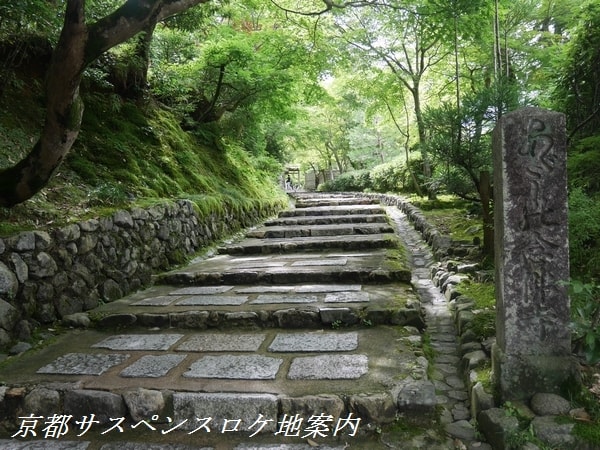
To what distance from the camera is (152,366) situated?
307 cm

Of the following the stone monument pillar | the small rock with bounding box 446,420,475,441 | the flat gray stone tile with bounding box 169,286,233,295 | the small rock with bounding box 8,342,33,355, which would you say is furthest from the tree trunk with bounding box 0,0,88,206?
the small rock with bounding box 446,420,475,441

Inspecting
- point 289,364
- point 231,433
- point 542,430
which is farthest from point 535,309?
point 231,433

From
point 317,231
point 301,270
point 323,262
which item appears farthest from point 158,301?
point 317,231

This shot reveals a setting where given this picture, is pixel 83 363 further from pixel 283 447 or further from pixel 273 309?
pixel 283 447

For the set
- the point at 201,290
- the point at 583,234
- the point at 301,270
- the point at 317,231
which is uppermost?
the point at 583,234

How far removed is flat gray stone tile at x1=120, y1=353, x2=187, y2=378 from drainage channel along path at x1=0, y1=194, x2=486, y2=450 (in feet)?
0.05

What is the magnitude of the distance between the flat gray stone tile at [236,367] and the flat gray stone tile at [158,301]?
4.99ft

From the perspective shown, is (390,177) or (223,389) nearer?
(223,389)

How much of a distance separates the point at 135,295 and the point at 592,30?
240 inches

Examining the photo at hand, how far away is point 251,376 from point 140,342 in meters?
1.35

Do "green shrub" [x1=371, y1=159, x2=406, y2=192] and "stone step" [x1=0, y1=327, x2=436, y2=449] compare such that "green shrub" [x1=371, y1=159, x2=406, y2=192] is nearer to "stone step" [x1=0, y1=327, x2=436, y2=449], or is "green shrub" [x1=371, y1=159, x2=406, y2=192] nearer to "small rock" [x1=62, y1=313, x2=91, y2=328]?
"stone step" [x1=0, y1=327, x2=436, y2=449]

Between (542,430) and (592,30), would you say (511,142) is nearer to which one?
(542,430)

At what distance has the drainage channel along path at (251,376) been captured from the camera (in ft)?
8.04

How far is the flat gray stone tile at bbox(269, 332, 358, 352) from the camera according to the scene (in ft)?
10.7
